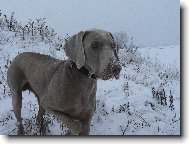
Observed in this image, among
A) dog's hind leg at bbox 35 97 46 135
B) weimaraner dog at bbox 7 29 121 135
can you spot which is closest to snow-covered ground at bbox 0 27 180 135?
dog's hind leg at bbox 35 97 46 135

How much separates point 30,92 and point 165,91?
159cm

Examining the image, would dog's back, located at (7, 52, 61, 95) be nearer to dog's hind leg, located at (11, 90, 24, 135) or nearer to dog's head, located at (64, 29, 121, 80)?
dog's hind leg, located at (11, 90, 24, 135)

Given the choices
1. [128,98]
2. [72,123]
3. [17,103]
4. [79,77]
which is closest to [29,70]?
[17,103]

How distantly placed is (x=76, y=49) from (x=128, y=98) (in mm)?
1107

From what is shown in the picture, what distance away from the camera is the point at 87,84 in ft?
12.5

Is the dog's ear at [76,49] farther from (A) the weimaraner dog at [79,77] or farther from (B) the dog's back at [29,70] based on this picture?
(B) the dog's back at [29,70]

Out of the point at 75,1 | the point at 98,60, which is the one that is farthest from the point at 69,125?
the point at 75,1

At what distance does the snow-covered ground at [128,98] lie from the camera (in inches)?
154

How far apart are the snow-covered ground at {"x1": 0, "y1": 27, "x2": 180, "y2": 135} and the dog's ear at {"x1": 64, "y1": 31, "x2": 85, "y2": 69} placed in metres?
0.49

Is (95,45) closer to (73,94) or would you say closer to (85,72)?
(85,72)

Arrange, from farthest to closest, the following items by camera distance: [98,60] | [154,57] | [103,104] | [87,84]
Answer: [103,104] < [154,57] < [87,84] < [98,60]

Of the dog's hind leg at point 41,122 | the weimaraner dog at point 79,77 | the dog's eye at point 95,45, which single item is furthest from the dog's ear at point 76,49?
the dog's hind leg at point 41,122

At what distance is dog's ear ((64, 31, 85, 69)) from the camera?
143 inches

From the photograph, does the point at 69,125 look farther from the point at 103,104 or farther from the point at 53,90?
the point at 103,104
